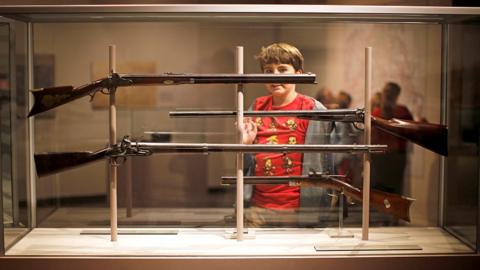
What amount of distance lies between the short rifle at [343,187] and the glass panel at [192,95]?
0.23 m

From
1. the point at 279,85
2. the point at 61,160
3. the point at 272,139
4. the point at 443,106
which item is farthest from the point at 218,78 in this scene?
the point at 443,106

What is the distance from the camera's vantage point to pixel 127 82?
3.85 metres

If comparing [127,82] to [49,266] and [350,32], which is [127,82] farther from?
[350,32]

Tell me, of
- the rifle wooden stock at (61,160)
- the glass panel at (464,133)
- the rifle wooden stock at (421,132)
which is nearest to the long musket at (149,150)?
the rifle wooden stock at (61,160)

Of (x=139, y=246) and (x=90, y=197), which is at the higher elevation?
(x=90, y=197)

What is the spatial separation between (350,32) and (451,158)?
1281 millimetres

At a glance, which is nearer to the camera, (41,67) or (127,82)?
(127,82)

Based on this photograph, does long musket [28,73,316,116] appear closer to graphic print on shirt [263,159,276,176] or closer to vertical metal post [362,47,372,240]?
vertical metal post [362,47,372,240]

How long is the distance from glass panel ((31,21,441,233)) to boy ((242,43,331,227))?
0.07 m

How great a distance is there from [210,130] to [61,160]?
1186 mm

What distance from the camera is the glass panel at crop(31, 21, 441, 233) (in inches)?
167

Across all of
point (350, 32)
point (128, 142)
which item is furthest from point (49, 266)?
point (350, 32)

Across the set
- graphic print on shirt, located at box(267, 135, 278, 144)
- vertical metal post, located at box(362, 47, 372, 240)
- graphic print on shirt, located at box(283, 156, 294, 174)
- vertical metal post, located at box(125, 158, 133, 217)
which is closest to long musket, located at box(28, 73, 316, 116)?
vertical metal post, located at box(362, 47, 372, 240)

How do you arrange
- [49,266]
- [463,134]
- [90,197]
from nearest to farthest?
1. [49,266]
2. [463,134]
3. [90,197]
